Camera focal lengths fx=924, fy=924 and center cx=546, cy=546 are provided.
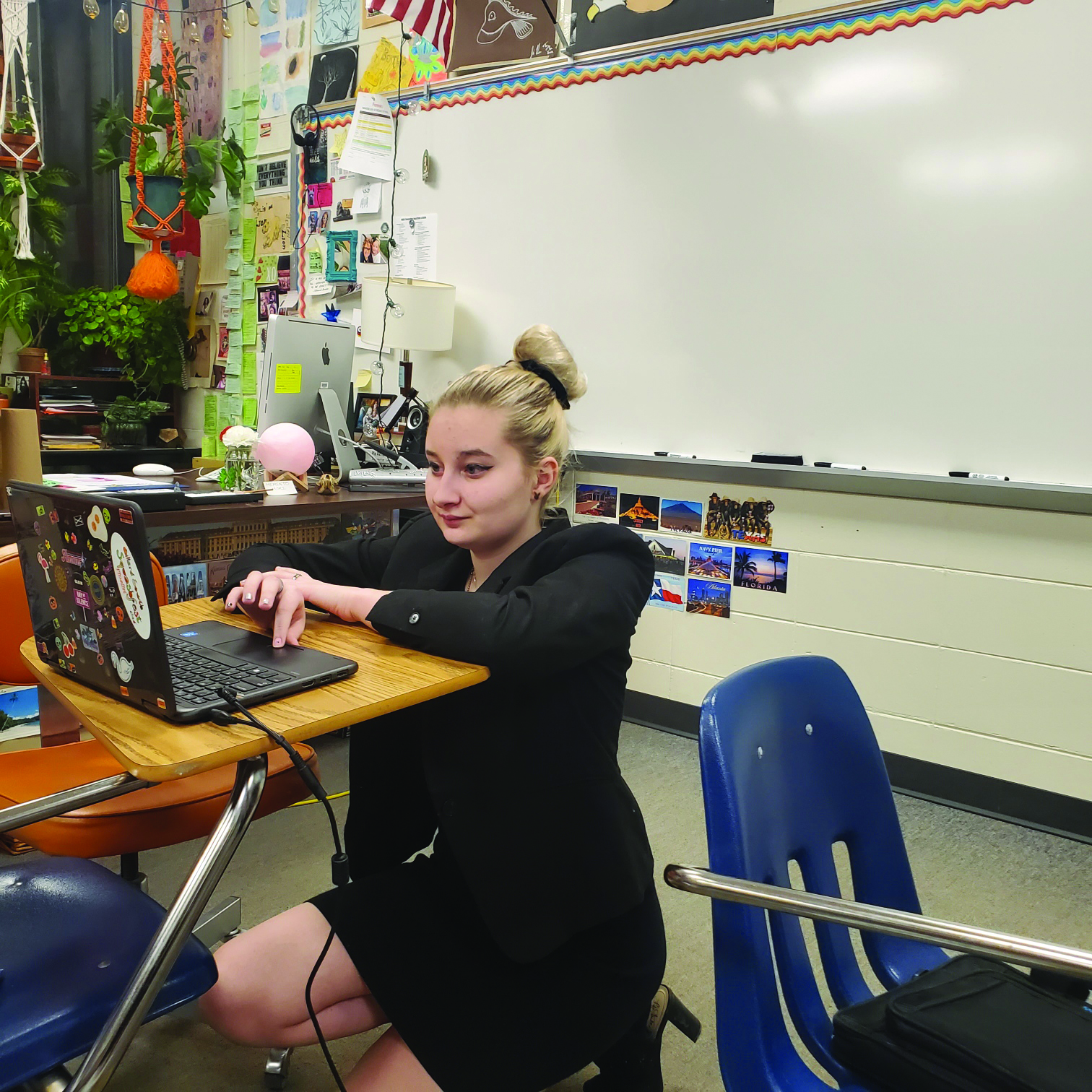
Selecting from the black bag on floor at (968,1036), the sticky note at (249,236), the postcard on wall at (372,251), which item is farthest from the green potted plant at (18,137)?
the black bag on floor at (968,1036)

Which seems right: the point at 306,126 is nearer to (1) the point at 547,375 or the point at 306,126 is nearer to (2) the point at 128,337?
(2) the point at 128,337

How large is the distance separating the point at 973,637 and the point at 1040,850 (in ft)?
1.86

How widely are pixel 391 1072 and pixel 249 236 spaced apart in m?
4.25

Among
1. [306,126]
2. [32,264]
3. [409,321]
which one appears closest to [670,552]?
[409,321]

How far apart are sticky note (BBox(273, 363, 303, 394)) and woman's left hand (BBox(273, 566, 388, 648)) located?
168 cm

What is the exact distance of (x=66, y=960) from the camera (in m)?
0.97

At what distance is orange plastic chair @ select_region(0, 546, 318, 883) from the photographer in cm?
134

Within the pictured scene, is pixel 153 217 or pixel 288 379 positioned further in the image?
pixel 153 217

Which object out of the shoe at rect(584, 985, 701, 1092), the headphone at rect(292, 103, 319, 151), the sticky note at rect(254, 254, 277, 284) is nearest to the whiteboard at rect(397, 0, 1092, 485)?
the headphone at rect(292, 103, 319, 151)

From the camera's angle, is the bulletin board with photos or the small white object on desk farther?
the bulletin board with photos

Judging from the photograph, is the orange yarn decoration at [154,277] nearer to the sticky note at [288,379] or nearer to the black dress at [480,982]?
the sticky note at [288,379]

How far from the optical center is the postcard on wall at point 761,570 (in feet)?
9.48

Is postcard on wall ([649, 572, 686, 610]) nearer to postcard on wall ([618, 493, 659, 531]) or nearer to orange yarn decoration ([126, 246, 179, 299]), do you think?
postcard on wall ([618, 493, 659, 531])

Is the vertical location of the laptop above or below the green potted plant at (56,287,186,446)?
below
